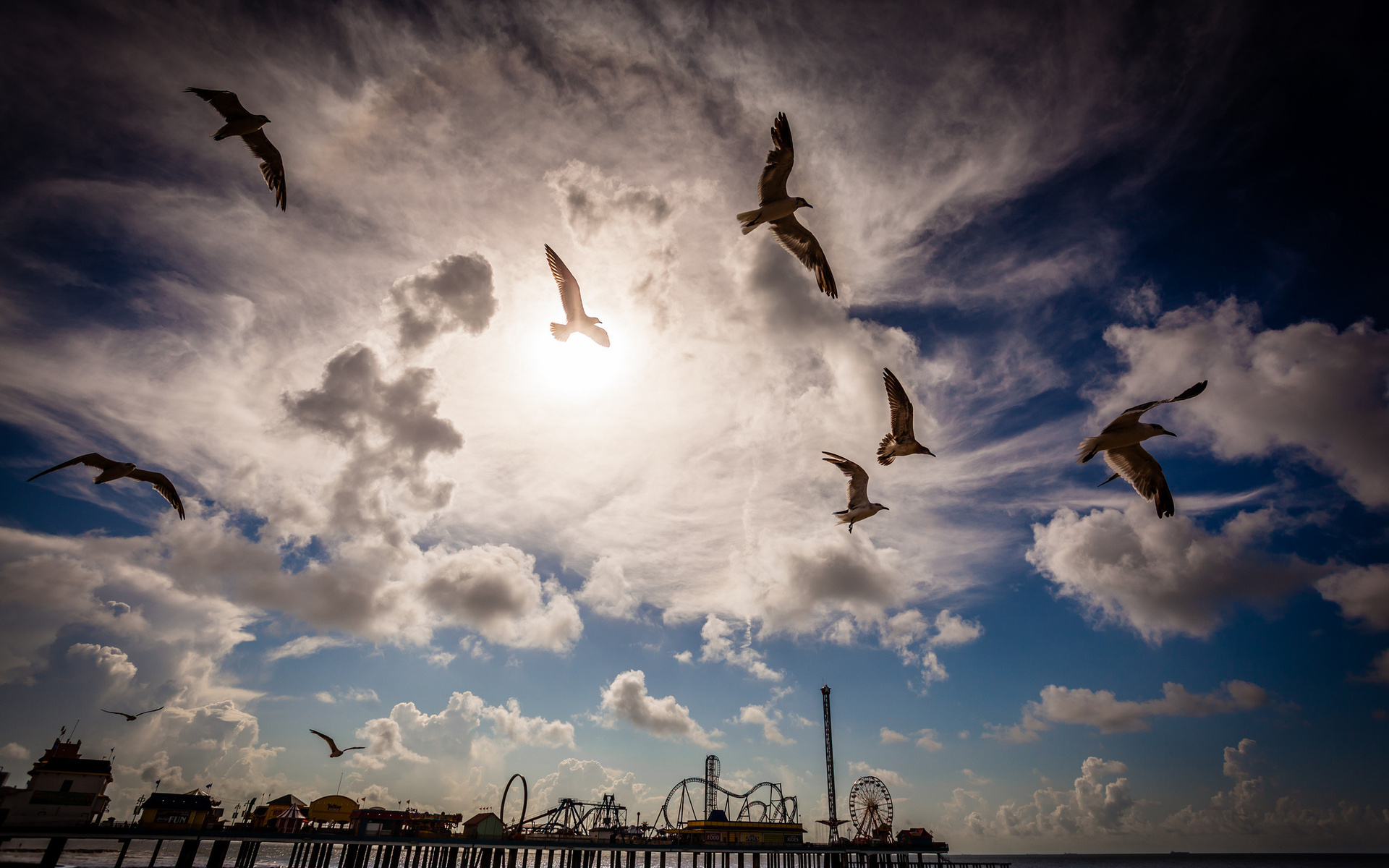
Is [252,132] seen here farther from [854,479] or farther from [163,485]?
[854,479]

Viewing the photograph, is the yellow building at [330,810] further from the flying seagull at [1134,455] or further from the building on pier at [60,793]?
the flying seagull at [1134,455]

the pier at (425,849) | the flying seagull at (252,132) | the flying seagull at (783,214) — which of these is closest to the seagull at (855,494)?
the flying seagull at (783,214)

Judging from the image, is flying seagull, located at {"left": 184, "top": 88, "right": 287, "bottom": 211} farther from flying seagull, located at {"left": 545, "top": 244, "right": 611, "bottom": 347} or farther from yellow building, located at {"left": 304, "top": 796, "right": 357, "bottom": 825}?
yellow building, located at {"left": 304, "top": 796, "right": 357, "bottom": 825}

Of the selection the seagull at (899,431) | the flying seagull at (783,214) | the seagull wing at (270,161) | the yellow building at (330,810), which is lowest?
the yellow building at (330,810)

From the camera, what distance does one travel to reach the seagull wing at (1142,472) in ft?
46.1

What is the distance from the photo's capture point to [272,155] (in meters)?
16.6

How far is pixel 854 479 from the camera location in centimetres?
1852

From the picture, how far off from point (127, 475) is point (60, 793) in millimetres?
42717

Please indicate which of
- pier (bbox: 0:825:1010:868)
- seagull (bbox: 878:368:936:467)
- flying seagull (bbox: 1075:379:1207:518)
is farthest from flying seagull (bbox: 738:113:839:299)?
pier (bbox: 0:825:1010:868)

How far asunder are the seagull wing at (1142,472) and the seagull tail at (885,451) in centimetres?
520

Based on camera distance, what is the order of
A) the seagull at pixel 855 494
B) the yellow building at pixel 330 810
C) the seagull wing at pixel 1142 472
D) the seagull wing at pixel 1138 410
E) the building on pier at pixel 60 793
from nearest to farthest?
1. the seagull wing at pixel 1138 410
2. the seagull wing at pixel 1142 472
3. the seagull at pixel 855 494
4. the building on pier at pixel 60 793
5. the yellow building at pixel 330 810

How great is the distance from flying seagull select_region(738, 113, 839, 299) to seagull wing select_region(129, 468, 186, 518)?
67.3 feet

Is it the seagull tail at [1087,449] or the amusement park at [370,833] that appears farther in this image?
the amusement park at [370,833]

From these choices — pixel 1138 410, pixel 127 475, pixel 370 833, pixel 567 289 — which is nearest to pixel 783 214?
pixel 567 289
